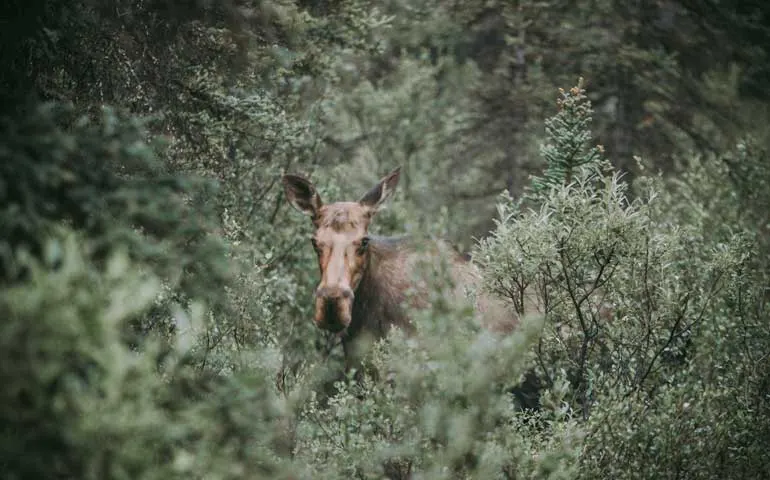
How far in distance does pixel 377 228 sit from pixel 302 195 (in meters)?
3.92

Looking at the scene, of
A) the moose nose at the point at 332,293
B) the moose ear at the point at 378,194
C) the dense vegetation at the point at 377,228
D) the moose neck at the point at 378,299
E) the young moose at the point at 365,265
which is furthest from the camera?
the moose ear at the point at 378,194

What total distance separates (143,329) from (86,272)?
141 inches

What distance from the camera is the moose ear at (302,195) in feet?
31.1

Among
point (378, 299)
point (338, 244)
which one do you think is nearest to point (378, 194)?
point (338, 244)

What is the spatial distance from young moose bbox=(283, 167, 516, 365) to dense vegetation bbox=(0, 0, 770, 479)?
0.79 m

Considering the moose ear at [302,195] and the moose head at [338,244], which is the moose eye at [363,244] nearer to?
the moose head at [338,244]

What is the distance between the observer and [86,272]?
3.68 metres

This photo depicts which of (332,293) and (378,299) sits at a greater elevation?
(378,299)

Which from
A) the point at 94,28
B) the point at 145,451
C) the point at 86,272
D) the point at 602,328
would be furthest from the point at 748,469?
the point at 94,28

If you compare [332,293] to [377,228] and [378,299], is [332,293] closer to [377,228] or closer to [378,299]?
[378,299]

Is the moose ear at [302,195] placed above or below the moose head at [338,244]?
above

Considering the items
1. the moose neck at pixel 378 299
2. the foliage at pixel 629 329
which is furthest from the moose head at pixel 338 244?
the foliage at pixel 629 329

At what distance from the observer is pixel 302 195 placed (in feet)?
31.5

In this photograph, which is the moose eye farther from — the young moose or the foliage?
the foliage
